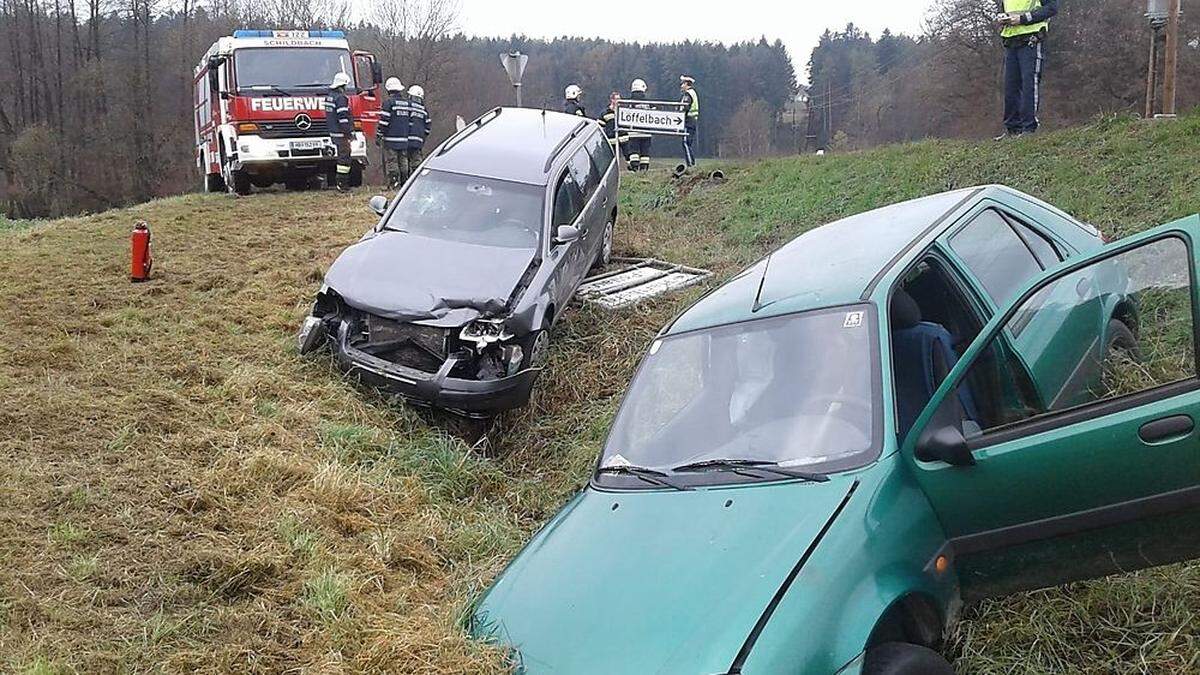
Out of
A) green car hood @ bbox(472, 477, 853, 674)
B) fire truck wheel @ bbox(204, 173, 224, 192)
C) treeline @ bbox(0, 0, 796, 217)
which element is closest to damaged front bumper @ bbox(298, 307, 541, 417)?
green car hood @ bbox(472, 477, 853, 674)

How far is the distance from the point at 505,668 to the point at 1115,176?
24.2 ft

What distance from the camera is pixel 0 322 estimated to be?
23.4ft

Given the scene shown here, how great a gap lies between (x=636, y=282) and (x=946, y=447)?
19.3 feet

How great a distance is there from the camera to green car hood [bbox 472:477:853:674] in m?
2.61

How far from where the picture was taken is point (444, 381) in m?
6.18

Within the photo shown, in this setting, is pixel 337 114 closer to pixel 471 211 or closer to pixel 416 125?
pixel 416 125

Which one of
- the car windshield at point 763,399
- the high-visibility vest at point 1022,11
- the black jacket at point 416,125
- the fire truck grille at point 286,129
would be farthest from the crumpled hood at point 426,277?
the fire truck grille at point 286,129

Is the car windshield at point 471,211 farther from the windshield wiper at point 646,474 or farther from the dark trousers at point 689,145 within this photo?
the dark trousers at point 689,145

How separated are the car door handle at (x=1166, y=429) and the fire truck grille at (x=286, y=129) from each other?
1495 cm

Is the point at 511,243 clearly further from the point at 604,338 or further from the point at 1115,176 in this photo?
the point at 1115,176

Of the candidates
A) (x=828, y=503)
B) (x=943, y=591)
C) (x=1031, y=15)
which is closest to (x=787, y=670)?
(x=828, y=503)

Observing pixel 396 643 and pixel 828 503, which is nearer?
pixel 828 503

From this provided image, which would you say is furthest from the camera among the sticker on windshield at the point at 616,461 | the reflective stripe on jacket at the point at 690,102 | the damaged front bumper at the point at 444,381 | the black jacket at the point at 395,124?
the reflective stripe on jacket at the point at 690,102

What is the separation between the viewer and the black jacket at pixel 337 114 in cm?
1544
